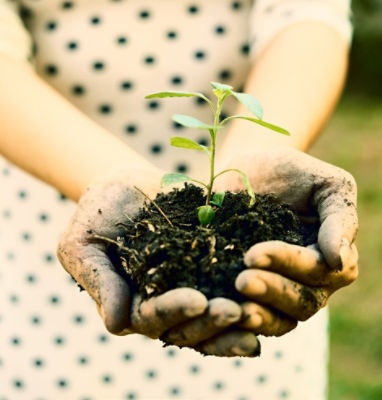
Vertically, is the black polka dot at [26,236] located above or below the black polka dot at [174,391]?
above

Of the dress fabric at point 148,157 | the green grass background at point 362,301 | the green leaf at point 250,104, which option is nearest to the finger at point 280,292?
the green leaf at point 250,104

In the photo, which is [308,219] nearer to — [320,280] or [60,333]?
[320,280]

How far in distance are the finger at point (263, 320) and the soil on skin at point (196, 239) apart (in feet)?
0.16

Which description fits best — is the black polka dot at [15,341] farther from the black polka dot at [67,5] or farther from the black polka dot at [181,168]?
the black polka dot at [67,5]

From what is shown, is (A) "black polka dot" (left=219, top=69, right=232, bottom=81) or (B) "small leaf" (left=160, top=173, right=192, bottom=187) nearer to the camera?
(B) "small leaf" (left=160, top=173, right=192, bottom=187)

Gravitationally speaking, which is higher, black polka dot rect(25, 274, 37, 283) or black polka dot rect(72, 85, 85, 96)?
black polka dot rect(72, 85, 85, 96)

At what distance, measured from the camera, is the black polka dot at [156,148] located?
1.94 m

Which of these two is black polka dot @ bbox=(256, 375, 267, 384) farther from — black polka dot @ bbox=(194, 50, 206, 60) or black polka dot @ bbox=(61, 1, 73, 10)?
black polka dot @ bbox=(61, 1, 73, 10)

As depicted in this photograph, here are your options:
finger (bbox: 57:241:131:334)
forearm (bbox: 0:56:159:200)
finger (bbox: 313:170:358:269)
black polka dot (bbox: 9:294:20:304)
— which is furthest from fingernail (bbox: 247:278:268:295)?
black polka dot (bbox: 9:294:20:304)

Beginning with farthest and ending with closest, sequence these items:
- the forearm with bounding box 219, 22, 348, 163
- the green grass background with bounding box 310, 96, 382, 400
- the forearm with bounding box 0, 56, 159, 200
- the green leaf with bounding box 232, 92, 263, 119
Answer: the green grass background with bounding box 310, 96, 382, 400
the forearm with bounding box 219, 22, 348, 163
the forearm with bounding box 0, 56, 159, 200
the green leaf with bounding box 232, 92, 263, 119

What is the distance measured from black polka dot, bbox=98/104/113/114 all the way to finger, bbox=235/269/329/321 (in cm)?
92

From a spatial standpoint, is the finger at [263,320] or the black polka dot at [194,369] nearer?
the finger at [263,320]

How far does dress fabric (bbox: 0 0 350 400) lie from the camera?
1.89m

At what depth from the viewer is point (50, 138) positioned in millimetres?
1647
